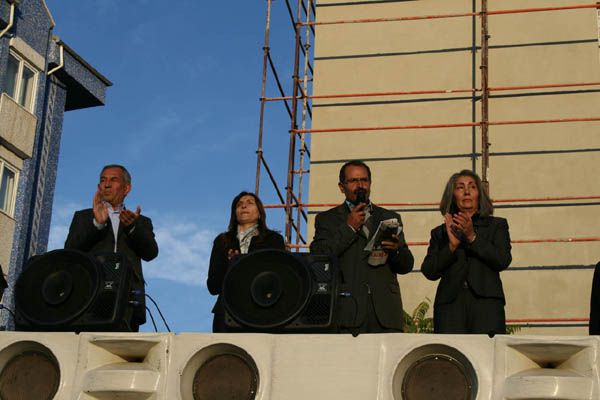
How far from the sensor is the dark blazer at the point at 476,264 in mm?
3709

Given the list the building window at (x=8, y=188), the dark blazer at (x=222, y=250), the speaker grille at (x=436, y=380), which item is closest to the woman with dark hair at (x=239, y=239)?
the dark blazer at (x=222, y=250)

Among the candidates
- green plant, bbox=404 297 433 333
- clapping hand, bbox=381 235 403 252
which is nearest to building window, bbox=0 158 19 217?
green plant, bbox=404 297 433 333

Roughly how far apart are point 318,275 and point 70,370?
3.11ft

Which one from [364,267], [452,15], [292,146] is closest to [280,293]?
[364,267]

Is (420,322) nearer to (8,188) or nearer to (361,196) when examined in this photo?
(361,196)

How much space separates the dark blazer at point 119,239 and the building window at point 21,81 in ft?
29.7

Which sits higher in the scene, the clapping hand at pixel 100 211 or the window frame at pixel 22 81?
the window frame at pixel 22 81

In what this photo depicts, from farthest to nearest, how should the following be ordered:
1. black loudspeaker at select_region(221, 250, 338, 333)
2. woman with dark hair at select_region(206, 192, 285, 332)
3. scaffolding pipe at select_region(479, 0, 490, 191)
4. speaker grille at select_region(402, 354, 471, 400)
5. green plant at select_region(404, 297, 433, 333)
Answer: scaffolding pipe at select_region(479, 0, 490, 191), green plant at select_region(404, 297, 433, 333), woman with dark hair at select_region(206, 192, 285, 332), black loudspeaker at select_region(221, 250, 338, 333), speaker grille at select_region(402, 354, 471, 400)

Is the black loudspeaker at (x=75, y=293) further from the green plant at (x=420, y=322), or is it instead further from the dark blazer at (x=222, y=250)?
the green plant at (x=420, y=322)

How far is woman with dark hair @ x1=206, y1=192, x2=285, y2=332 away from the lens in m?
4.18

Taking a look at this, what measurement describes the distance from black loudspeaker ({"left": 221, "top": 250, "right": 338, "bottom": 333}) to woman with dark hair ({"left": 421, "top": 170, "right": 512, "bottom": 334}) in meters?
0.56

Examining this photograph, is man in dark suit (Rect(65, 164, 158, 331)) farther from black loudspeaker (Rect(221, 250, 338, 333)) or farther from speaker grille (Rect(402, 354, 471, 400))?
speaker grille (Rect(402, 354, 471, 400))

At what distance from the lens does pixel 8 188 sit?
12320mm

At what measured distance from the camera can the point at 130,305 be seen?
11.7 ft
